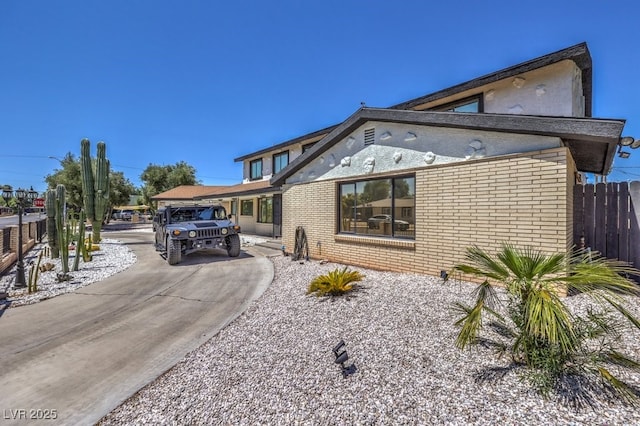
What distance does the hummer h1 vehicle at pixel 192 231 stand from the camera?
9.52 metres

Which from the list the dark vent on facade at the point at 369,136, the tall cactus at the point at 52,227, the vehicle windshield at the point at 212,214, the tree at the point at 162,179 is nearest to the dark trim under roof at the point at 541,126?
the dark vent on facade at the point at 369,136

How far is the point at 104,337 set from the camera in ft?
14.3

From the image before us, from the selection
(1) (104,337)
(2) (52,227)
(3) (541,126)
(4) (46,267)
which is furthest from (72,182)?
(3) (541,126)

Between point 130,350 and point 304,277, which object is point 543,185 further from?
point 130,350

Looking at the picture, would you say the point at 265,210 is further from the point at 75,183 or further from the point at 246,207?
the point at 75,183

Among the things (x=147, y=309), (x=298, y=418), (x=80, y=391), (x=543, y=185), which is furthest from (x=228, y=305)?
(x=543, y=185)

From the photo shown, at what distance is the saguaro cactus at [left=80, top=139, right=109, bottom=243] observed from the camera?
14430mm

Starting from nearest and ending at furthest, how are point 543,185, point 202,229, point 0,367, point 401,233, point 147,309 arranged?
point 0,367, point 543,185, point 147,309, point 401,233, point 202,229

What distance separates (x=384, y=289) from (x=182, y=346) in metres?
3.83

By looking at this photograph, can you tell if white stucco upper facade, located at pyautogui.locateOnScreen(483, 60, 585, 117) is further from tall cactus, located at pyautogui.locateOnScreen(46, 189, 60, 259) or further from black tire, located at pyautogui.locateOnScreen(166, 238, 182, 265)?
tall cactus, located at pyautogui.locateOnScreen(46, 189, 60, 259)

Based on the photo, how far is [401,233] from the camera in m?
7.27

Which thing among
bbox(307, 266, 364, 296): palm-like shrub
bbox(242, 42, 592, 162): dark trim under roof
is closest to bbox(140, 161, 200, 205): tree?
bbox(242, 42, 592, 162): dark trim under roof

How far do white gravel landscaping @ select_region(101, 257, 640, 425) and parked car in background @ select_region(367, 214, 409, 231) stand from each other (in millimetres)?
2848

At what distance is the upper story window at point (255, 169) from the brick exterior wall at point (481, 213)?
45.2 feet
